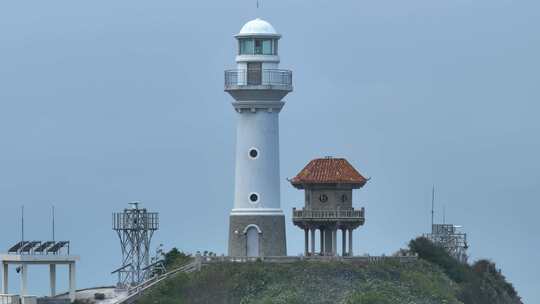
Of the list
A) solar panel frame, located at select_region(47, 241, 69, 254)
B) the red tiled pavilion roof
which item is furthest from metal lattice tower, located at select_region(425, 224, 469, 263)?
solar panel frame, located at select_region(47, 241, 69, 254)

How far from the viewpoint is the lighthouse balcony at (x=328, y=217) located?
129875 mm

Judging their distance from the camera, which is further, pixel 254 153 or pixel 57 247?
pixel 57 247

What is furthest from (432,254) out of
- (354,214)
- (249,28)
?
(249,28)

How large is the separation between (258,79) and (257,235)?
8.23 metres

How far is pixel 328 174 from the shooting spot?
430 ft

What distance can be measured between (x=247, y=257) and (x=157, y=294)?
220 inches

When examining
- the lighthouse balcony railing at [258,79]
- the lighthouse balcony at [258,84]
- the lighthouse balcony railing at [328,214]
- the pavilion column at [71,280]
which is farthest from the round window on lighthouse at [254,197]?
the pavilion column at [71,280]

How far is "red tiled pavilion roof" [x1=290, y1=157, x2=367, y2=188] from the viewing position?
428 feet

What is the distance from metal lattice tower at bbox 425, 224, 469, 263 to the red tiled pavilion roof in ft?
54.5

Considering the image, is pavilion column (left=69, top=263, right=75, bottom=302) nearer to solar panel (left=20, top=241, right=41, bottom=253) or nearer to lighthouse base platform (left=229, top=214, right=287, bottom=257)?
solar panel (left=20, top=241, right=41, bottom=253)

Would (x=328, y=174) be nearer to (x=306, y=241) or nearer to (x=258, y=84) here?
(x=306, y=241)

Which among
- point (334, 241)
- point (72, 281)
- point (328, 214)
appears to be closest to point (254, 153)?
point (328, 214)

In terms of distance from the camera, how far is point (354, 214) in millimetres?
130375

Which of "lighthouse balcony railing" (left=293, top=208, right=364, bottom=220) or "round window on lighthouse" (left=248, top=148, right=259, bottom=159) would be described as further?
"round window on lighthouse" (left=248, top=148, right=259, bottom=159)
